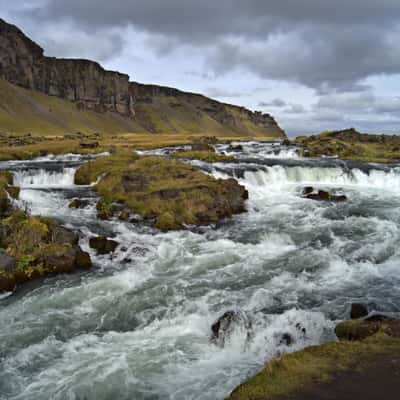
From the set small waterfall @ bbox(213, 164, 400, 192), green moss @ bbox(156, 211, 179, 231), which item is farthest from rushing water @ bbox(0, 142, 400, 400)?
small waterfall @ bbox(213, 164, 400, 192)

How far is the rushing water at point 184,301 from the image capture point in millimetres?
9766

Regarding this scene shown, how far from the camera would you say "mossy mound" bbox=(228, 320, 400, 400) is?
6922 millimetres

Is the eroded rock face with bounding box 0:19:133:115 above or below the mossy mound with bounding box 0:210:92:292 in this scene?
above

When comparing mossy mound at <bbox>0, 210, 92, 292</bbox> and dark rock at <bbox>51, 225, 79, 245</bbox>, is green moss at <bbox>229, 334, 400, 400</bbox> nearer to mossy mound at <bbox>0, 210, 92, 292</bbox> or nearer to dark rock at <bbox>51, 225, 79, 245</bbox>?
mossy mound at <bbox>0, 210, 92, 292</bbox>

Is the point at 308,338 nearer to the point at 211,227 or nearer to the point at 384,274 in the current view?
the point at 384,274

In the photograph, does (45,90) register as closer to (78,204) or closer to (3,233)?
(78,204)

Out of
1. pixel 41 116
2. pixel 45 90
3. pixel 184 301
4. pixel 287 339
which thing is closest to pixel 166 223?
pixel 184 301

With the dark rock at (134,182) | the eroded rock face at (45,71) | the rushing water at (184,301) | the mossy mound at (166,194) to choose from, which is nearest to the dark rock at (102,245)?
the rushing water at (184,301)

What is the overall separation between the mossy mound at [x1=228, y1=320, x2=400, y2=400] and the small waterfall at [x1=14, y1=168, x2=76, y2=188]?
2897 cm

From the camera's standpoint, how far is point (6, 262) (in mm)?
15219

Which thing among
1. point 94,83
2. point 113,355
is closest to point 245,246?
point 113,355

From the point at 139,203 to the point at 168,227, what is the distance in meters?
3.56

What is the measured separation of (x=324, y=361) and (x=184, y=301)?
683 centimetres

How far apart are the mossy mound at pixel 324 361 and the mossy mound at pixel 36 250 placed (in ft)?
36.9
